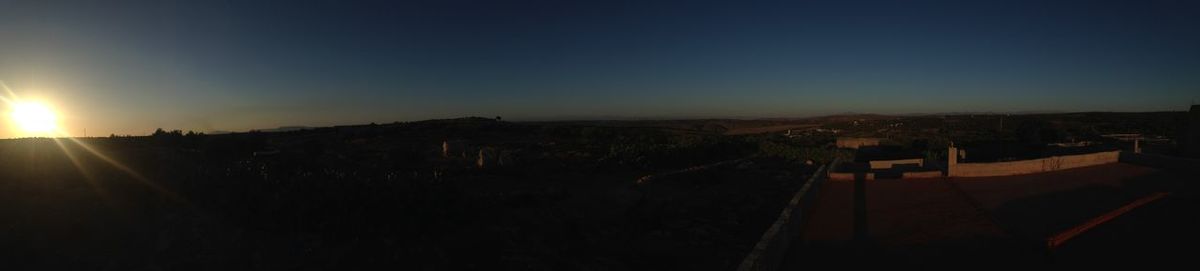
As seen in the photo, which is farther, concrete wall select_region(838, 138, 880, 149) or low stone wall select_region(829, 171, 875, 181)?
concrete wall select_region(838, 138, 880, 149)

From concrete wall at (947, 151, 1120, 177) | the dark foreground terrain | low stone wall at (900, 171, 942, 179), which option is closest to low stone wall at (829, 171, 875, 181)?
low stone wall at (900, 171, 942, 179)

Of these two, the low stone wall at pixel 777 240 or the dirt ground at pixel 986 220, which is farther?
the dirt ground at pixel 986 220

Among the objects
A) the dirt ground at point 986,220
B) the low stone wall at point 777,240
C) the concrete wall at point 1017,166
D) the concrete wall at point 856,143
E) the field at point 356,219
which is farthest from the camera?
the concrete wall at point 856,143

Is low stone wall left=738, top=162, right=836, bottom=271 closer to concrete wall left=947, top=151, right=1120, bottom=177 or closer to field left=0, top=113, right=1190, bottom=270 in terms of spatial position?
field left=0, top=113, right=1190, bottom=270

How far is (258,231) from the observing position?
931 centimetres

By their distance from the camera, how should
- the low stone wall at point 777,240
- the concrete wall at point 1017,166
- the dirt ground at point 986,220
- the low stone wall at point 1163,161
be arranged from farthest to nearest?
the concrete wall at point 1017,166
the low stone wall at point 1163,161
the dirt ground at point 986,220
the low stone wall at point 777,240

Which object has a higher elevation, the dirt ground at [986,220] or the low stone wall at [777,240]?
the low stone wall at [777,240]

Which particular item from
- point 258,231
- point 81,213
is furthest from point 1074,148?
point 81,213

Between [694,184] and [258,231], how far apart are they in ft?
37.5

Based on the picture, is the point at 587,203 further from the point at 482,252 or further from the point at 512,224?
the point at 482,252

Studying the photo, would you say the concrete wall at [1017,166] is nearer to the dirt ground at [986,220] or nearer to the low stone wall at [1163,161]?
the dirt ground at [986,220]

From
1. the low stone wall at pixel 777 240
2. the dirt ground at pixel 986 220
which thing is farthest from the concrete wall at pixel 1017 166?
the low stone wall at pixel 777 240

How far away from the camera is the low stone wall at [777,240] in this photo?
5.38m

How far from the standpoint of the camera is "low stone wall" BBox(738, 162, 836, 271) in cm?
538
